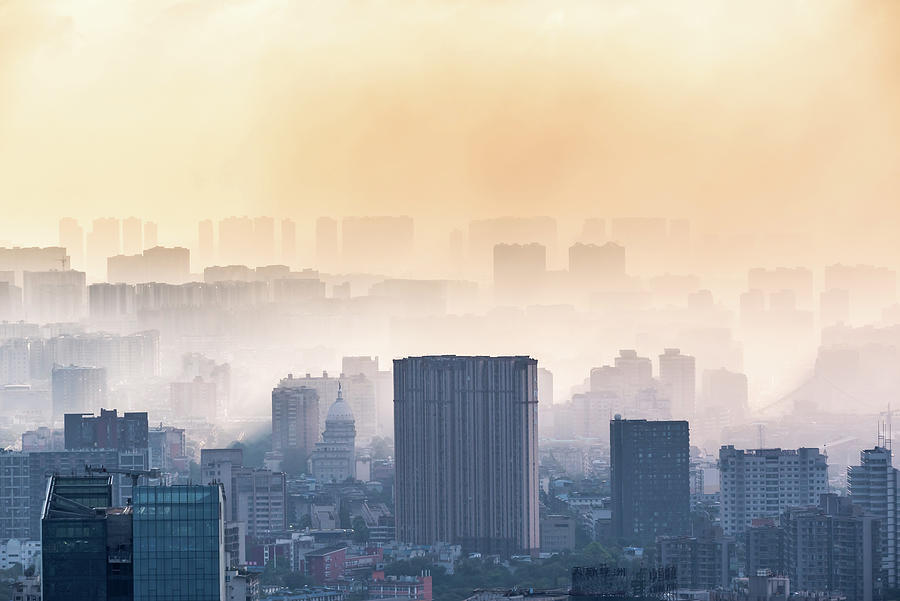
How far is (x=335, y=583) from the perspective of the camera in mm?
21219

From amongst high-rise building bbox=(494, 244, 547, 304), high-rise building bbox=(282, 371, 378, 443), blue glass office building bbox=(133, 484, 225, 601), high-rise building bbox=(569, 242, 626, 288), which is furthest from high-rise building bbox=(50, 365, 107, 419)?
blue glass office building bbox=(133, 484, 225, 601)

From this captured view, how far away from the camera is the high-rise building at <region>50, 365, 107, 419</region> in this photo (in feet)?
100

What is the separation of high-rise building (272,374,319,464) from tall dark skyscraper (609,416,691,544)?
4.17m

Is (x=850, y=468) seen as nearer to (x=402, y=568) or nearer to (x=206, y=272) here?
(x=402, y=568)

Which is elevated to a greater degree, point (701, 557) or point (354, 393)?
point (354, 393)

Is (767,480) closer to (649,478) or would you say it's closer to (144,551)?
(649,478)

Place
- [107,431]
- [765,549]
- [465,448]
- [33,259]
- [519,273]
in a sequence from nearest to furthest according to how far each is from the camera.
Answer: [765,549], [465,448], [107,431], [519,273], [33,259]

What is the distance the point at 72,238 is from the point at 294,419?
15.7ft

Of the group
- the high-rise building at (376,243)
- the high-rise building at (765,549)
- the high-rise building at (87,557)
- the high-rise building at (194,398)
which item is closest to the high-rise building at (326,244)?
the high-rise building at (376,243)

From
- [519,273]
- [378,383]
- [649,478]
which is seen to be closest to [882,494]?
[649,478]

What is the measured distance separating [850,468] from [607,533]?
212 cm

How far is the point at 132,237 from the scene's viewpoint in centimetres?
2662

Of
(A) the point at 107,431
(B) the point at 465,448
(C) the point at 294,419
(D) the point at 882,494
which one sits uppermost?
(C) the point at 294,419

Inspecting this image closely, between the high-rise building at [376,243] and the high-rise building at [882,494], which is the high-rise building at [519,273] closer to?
the high-rise building at [376,243]
